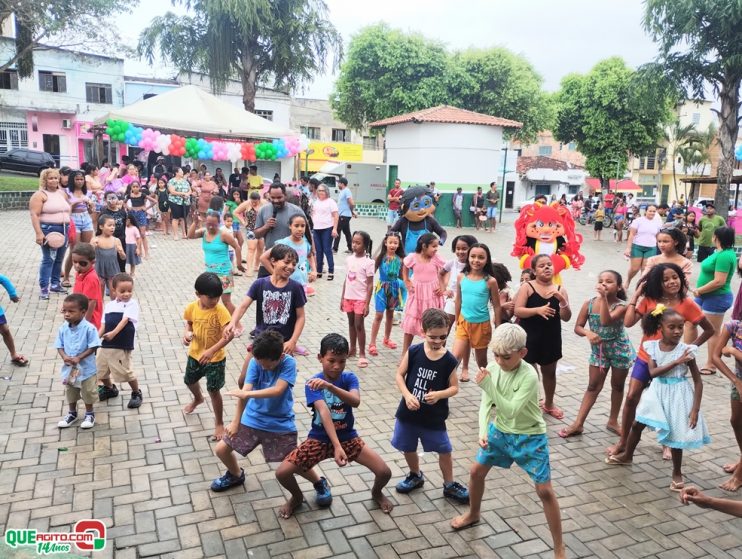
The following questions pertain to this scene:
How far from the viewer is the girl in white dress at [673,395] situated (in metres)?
4.25

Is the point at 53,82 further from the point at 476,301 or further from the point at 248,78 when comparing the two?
the point at 476,301

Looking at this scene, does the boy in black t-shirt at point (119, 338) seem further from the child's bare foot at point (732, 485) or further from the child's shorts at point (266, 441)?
the child's bare foot at point (732, 485)

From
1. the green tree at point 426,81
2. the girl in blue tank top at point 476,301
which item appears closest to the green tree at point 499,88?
the green tree at point 426,81

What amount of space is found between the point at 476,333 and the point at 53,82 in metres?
37.6

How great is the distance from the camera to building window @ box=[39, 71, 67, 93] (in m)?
35.4

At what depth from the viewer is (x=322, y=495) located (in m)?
4.08

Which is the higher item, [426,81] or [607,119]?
[426,81]

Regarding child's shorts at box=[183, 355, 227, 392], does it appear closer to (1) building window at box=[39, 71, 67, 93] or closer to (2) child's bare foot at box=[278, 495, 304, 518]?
(2) child's bare foot at box=[278, 495, 304, 518]

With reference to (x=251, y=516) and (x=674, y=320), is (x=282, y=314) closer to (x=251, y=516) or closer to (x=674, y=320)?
(x=251, y=516)

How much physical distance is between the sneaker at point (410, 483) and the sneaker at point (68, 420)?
9.07 ft

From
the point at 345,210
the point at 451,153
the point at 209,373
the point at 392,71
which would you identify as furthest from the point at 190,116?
the point at 392,71

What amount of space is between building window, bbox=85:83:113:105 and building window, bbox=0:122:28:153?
397 centimetres

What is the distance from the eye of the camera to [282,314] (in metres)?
5.05

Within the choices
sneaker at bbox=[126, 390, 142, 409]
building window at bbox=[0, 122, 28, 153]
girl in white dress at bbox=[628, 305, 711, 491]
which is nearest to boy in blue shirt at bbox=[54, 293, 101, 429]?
sneaker at bbox=[126, 390, 142, 409]
